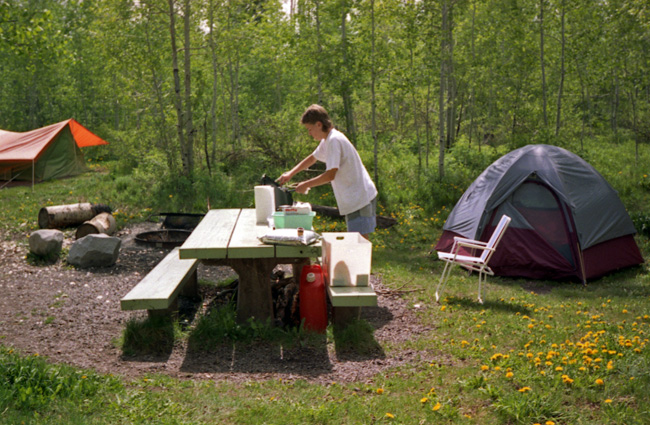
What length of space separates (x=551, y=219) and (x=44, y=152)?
538 inches

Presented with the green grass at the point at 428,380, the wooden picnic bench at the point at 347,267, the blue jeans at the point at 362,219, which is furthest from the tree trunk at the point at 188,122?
the wooden picnic bench at the point at 347,267

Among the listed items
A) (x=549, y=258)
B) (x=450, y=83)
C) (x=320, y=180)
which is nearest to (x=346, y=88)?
(x=549, y=258)

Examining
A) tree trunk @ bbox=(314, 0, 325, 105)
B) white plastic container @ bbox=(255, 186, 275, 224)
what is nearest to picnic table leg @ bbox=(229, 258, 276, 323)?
white plastic container @ bbox=(255, 186, 275, 224)

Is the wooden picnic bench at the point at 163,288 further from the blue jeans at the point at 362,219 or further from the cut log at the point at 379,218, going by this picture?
the cut log at the point at 379,218

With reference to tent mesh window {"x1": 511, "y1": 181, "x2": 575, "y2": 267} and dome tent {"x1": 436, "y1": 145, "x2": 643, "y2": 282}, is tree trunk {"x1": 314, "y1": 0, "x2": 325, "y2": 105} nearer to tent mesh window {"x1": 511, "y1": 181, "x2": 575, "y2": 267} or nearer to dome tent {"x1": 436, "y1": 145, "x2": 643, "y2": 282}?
dome tent {"x1": 436, "y1": 145, "x2": 643, "y2": 282}

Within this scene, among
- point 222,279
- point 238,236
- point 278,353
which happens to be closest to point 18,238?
point 222,279

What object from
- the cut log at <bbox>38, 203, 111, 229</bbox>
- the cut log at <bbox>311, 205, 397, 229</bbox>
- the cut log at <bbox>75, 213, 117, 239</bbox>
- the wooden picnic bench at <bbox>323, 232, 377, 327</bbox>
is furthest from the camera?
the cut log at <bbox>311, 205, 397, 229</bbox>

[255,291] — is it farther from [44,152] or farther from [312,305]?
[44,152]

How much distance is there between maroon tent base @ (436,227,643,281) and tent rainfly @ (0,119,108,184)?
1141 centimetres

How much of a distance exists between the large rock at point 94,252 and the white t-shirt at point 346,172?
325 cm

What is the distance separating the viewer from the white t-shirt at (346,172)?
496cm

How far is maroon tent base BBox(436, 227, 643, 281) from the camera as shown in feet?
23.5

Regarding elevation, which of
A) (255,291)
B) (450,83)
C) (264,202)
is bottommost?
(255,291)

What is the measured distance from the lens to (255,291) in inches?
194
